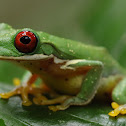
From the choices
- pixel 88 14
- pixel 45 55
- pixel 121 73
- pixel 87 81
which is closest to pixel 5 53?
pixel 45 55

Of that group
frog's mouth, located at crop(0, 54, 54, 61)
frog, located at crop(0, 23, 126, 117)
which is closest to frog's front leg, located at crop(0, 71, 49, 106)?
frog, located at crop(0, 23, 126, 117)

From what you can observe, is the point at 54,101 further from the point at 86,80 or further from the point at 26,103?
the point at 86,80

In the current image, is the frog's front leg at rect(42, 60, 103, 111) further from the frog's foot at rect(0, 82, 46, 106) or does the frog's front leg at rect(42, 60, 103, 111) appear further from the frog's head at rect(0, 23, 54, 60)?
the frog's head at rect(0, 23, 54, 60)

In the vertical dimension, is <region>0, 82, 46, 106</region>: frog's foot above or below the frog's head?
below

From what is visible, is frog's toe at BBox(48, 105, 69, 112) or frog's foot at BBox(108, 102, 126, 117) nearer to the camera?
frog's foot at BBox(108, 102, 126, 117)

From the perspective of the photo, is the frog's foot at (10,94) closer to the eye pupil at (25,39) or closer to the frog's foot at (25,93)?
the frog's foot at (25,93)

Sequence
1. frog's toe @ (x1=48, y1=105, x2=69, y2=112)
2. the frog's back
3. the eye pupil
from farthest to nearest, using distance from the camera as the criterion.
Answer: the frog's back → frog's toe @ (x1=48, y1=105, x2=69, y2=112) → the eye pupil

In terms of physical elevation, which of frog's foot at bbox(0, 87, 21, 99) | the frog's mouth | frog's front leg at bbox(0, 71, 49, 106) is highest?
the frog's mouth

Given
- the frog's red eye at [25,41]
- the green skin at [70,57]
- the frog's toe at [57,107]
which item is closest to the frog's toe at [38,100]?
the frog's toe at [57,107]
